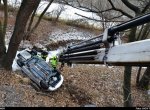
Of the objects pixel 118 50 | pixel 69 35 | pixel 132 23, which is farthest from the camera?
pixel 69 35

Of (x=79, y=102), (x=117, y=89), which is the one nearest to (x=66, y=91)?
(x=79, y=102)

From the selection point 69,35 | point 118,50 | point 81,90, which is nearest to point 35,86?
point 81,90

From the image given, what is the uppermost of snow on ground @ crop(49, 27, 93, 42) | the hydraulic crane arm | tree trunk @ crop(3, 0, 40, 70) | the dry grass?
the hydraulic crane arm

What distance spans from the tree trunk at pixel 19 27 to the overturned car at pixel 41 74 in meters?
0.62

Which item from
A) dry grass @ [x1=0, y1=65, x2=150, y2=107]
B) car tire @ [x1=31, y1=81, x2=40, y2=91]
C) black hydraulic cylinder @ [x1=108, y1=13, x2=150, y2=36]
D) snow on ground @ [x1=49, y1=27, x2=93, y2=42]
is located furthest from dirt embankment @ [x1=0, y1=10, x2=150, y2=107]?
snow on ground @ [x1=49, y1=27, x2=93, y2=42]

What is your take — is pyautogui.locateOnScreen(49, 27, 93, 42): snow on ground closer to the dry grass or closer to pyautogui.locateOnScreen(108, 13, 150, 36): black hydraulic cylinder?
the dry grass

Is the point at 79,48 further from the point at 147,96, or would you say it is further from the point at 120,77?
the point at 120,77

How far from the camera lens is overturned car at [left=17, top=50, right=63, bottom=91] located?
37.2ft

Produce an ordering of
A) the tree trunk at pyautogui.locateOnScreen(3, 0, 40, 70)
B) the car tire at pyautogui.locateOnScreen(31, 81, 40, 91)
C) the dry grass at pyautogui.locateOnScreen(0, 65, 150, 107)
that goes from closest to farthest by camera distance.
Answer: the dry grass at pyautogui.locateOnScreen(0, 65, 150, 107) → the tree trunk at pyautogui.locateOnScreen(3, 0, 40, 70) → the car tire at pyautogui.locateOnScreen(31, 81, 40, 91)

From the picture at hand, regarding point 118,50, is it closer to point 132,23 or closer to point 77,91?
point 132,23

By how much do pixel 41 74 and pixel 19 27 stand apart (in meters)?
1.77

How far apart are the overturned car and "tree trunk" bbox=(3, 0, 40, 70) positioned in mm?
617

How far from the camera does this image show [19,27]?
1149 centimetres

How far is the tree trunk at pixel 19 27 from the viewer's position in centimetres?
1084
